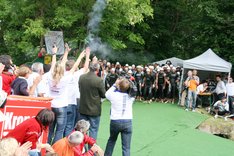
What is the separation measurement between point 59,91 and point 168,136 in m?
4.45

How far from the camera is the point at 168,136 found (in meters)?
9.98

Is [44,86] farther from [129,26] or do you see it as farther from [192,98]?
[129,26]

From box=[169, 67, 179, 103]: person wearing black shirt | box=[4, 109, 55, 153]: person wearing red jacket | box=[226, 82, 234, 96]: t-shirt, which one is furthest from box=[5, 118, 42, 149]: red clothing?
box=[169, 67, 179, 103]: person wearing black shirt

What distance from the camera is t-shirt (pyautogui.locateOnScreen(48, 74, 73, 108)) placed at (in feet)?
21.2

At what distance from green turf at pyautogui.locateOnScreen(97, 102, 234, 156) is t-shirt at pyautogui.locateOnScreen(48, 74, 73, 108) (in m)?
1.87

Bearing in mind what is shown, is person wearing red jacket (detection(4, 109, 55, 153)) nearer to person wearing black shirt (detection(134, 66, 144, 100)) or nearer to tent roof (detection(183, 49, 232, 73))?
person wearing black shirt (detection(134, 66, 144, 100))

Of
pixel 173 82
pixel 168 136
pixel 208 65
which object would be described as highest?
pixel 208 65

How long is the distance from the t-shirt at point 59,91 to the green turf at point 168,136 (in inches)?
73.6

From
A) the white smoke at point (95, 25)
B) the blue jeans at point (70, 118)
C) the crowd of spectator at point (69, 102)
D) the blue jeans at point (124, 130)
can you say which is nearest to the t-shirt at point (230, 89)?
the white smoke at point (95, 25)

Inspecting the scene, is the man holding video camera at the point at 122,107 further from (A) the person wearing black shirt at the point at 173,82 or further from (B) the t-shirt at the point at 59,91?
(A) the person wearing black shirt at the point at 173,82

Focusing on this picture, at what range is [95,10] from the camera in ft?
54.1

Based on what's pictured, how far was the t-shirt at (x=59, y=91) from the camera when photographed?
645cm

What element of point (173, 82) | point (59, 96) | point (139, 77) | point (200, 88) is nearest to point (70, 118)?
point (59, 96)

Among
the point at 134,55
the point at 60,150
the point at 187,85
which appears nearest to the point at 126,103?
the point at 60,150
